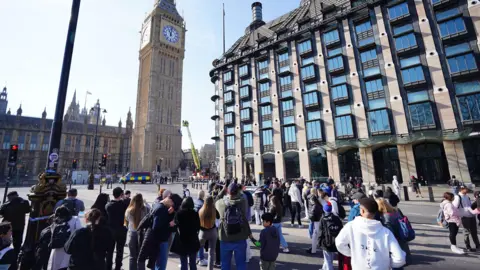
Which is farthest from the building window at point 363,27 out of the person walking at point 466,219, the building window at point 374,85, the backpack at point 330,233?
the backpack at point 330,233

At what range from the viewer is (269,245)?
402 cm

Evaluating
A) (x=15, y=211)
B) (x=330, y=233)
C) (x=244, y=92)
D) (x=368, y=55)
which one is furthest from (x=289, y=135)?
(x=15, y=211)

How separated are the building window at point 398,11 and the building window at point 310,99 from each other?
1184 cm

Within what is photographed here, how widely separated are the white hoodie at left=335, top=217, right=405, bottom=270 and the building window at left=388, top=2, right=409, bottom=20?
30.9 meters

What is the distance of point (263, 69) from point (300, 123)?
11157mm

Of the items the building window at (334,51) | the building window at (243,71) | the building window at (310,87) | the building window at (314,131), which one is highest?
the building window at (243,71)

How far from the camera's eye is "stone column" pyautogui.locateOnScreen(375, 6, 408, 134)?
75.4 ft

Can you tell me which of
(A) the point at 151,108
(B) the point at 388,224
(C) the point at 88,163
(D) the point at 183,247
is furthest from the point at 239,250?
(C) the point at 88,163

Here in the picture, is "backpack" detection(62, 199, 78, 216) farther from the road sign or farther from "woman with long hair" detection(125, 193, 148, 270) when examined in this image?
the road sign

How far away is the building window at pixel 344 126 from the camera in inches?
1009

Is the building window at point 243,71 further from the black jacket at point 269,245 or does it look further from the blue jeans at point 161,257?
the black jacket at point 269,245

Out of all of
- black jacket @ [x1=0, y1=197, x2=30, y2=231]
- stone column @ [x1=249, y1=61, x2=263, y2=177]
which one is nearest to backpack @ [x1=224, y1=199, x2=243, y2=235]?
black jacket @ [x1=0, y1=197, x2=30, y2=231]

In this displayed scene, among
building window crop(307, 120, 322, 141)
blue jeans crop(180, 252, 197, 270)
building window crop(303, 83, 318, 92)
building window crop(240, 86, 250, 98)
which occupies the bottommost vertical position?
blue jeans crop(180, 252, 197, 270)

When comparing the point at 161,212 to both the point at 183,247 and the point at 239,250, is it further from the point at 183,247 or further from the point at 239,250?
the point at 239,250
